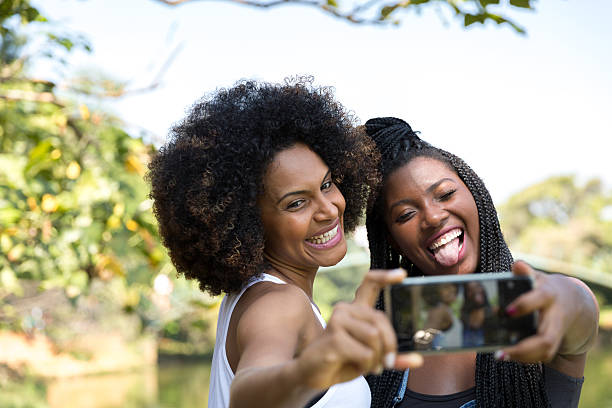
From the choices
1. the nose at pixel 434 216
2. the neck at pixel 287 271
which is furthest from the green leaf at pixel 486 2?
the neck at pixel 287 271

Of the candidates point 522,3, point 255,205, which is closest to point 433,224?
point 255,205

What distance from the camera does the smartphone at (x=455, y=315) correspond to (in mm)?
1153

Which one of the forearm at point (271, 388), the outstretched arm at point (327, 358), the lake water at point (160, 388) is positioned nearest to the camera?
the outstretched arm at point (327, 358)

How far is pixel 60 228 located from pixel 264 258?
201cm

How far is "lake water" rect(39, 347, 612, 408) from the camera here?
14736mm

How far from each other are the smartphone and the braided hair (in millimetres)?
989

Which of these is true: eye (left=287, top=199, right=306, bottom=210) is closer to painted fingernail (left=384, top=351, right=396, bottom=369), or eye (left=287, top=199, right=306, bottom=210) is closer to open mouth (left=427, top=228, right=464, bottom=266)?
open mouth (left=427, top=228, right=464, bottom=266)

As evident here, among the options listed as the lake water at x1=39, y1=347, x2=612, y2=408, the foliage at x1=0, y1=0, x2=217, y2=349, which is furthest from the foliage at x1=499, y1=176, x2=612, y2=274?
the foliage at x1=0, y1=0, x2=217, y2=349

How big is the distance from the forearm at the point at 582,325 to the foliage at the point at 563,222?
27.8m

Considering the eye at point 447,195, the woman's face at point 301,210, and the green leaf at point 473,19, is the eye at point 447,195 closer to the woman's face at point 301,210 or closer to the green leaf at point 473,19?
the woman's face at point 301,210

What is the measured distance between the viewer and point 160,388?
61.6ft

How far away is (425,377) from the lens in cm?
233

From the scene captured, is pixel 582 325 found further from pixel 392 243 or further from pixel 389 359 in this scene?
pixel 392 243

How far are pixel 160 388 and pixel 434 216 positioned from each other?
17.9 meters
